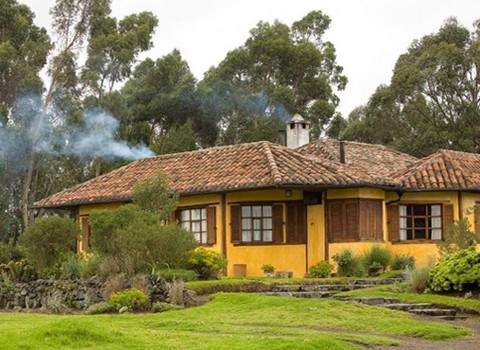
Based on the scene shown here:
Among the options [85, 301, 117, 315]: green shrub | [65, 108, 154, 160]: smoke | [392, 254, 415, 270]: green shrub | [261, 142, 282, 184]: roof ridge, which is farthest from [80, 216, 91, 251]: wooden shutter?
[85, 301, 117, 315]: green shrub

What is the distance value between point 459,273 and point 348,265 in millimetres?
6816

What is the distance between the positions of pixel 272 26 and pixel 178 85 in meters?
6.59

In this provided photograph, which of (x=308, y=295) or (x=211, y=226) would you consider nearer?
(x=308, y=295)

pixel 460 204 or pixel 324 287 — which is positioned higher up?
pixel 460 204

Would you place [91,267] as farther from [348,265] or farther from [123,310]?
[348,265]

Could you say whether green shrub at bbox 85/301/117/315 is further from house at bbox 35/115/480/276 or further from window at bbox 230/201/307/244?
window at bbox 230/201/307/244

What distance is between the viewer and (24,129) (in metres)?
44.5

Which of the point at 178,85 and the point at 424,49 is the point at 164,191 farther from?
the point at 424,49

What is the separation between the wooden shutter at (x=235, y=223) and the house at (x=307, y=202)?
3 cm

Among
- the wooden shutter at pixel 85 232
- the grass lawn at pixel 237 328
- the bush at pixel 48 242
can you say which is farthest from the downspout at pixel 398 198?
the grass lawn at pixel 237 328

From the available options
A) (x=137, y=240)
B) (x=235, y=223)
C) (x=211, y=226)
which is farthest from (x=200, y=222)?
(x=137, y=240)

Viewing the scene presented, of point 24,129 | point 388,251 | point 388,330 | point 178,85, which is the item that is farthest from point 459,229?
point 178,85

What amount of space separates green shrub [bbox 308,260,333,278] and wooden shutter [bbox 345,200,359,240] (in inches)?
56.1

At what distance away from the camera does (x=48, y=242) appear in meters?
26.7
